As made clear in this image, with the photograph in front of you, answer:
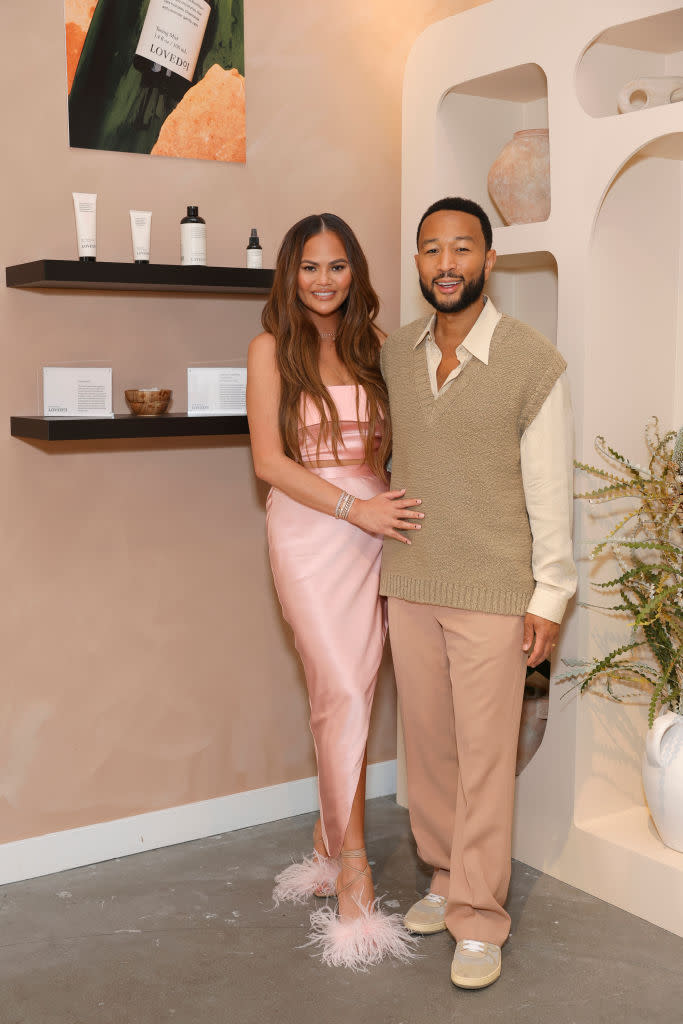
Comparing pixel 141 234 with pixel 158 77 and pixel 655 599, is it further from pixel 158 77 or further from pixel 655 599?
pixel 655 599

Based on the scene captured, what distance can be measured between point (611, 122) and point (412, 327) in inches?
25.0

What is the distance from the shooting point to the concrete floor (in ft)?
6.96

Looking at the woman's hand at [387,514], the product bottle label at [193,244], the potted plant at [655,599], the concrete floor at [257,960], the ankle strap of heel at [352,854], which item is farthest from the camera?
the product bottle label at [193,244]

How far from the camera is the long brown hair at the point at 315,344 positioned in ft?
7.75

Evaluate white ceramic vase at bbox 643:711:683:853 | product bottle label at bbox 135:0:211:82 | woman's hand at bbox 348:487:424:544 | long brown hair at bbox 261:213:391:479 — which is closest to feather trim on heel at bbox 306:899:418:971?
white ceramic vase at bbox 643:711:683:853

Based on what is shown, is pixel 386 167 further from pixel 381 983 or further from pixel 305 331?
pixel 381 983

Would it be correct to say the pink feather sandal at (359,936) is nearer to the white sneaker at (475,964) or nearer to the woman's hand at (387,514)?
the white sneaker at (475,964)

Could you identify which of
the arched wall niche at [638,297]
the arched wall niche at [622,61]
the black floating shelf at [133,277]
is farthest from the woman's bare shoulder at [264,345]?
the arched wall niche at [622,61]

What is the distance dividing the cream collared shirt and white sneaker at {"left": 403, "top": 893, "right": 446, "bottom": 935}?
2.54ft

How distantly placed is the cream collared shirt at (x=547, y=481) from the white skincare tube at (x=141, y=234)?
0.83 metres

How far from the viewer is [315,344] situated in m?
2.44

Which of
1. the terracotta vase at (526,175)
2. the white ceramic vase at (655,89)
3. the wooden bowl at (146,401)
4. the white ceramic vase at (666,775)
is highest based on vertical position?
the white ceramic vase at (655,89)

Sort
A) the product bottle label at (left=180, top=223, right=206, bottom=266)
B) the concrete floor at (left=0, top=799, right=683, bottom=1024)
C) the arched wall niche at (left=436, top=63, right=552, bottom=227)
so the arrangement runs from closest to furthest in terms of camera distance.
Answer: the concrete floor at (left=0, top=799, right=683, bottom=1024)
the product bottle label at (left=180, top=223, right=206, bottom=266)
the arched wall niche at (left=436, top=63, right=552, bottom=227)

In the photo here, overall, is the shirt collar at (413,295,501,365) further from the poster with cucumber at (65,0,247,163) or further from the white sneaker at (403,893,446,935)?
the white sneaker at (403,893,446,935)
